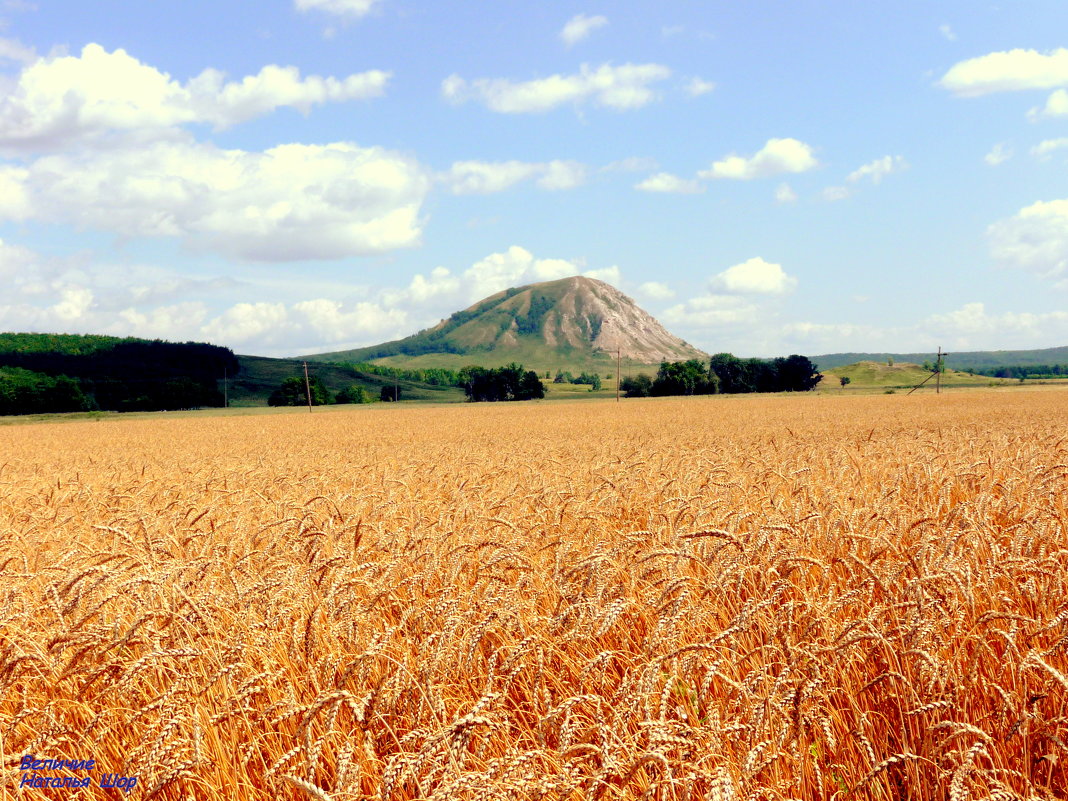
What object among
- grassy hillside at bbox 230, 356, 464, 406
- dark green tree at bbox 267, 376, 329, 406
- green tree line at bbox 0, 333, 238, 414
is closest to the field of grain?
dark green tree at bbox 267, 376, 329, 406

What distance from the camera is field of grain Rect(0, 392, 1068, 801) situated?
257 cm

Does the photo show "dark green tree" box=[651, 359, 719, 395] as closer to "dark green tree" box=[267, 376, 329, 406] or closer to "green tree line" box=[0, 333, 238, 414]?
"dark green tree" box=[267, 376, 329, 406]

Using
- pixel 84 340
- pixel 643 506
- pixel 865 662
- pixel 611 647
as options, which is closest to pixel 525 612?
pixel 611 647

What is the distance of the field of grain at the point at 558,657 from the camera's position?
2572 mm

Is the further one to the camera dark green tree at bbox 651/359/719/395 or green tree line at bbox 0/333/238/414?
dark green tree at bbox 651/359/719/395

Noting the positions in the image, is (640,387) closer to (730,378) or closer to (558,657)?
(730,378)

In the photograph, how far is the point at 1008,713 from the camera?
296 centimetres

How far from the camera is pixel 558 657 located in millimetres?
3676

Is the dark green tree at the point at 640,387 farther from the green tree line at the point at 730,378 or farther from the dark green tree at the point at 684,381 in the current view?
the dark green tree at the point at 684,381

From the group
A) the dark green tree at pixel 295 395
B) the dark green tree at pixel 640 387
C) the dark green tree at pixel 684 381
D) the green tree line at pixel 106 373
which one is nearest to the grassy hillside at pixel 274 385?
the green tree line at pixel 106 373

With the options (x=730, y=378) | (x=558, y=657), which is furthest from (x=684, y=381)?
(x=558, y=657)

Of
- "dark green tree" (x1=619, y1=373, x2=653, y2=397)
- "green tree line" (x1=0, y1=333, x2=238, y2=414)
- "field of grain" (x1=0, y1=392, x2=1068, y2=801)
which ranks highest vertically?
"green tree line" (x1=0, y1=333, x2=238, y2=414)

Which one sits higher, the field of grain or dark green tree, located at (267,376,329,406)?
dark green tree, located at (267,376,329,406)

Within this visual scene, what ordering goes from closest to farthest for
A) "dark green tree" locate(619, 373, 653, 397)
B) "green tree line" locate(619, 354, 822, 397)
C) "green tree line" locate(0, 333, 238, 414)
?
"green tree line" locate(0, 333, 238, 414) < "green tree line" locate(619, 354, 822, 397) < "dark green tree" locate(619, 373, 653, 397)
